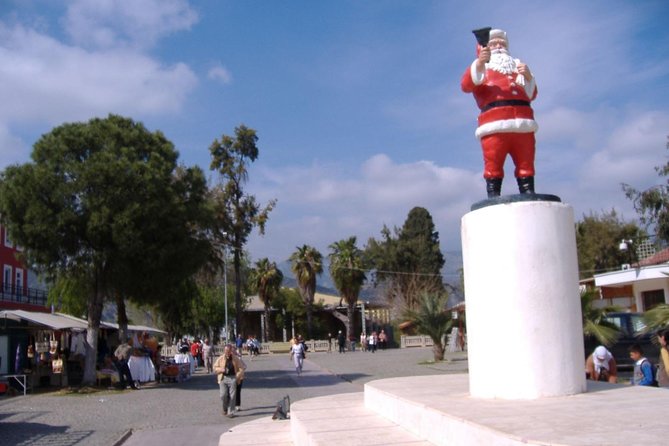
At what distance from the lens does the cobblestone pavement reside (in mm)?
12156

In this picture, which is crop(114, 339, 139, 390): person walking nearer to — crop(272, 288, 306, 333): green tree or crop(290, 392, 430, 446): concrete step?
crop(290, 392, 430, 446): concrete step

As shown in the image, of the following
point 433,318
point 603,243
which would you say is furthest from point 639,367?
point 603,243

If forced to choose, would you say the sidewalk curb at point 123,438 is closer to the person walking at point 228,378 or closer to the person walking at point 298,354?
the person walking at point 228,378

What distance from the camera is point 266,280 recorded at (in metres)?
58.4

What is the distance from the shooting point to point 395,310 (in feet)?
186

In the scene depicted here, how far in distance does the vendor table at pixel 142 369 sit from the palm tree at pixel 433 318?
1081 centimetres

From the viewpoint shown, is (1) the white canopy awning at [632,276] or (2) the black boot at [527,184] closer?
(2) the black boot at [527,184]

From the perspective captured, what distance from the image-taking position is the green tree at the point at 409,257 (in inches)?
2336

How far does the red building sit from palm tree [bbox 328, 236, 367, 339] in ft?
74.6

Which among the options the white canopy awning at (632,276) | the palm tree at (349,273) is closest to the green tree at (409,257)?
the palm tree at (349,273)

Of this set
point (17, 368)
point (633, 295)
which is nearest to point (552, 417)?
point (17, 368)

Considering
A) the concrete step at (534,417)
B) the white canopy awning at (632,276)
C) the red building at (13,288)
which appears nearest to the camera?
the concrete step at (534,417)

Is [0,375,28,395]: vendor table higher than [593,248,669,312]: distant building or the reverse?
the reverse

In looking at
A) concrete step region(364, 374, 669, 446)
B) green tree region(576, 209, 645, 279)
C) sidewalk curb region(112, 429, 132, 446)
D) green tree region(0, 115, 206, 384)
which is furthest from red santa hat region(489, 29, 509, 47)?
green tree region(576, 209, 645, 279)
